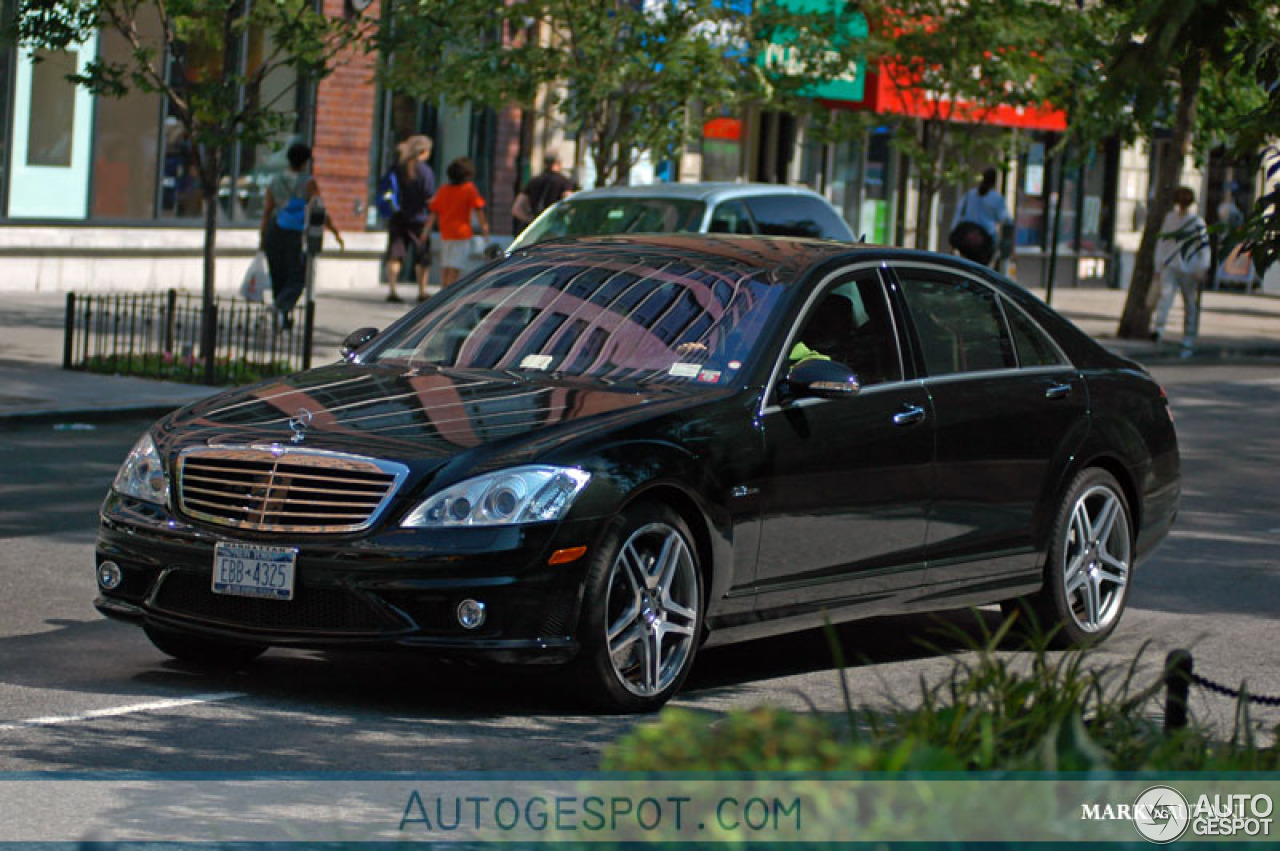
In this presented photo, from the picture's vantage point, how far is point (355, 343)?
29.5ft

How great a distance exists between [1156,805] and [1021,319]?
5225mm

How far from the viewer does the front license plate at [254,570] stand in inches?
281

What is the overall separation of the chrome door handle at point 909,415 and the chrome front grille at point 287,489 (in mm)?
2149

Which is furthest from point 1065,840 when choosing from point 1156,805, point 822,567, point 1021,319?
point 1021,319

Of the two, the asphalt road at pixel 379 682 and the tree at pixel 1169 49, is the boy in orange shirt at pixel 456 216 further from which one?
the tree at pixel 1169 49

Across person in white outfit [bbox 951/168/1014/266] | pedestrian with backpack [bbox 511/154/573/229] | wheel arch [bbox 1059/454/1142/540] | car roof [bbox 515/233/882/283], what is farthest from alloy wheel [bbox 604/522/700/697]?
person in white outfit [bbox 951/168/1014/266]

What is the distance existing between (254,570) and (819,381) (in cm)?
210

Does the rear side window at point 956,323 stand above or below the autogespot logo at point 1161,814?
above

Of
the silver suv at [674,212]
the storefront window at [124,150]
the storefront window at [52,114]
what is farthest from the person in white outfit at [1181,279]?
the storefront window at [52,114]

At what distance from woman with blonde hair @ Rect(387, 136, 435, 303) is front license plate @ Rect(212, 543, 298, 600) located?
67.2 ft

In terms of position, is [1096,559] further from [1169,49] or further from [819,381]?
[1169,49]

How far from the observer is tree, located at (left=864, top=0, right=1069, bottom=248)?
28219 millimetres

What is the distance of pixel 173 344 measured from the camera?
1948 centimetres

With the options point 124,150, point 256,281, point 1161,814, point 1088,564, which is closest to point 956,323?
point 1088,564
